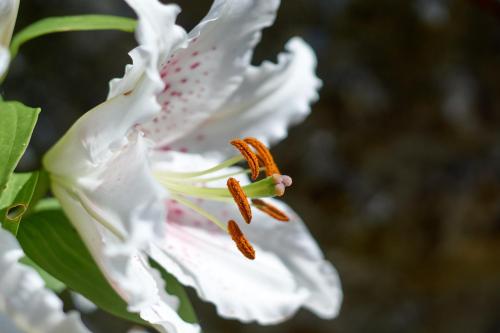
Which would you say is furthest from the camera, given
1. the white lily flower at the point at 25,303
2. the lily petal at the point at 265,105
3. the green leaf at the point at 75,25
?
the lily petal at the point at 265,105

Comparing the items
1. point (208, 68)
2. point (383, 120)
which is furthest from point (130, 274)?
point (383, 120)

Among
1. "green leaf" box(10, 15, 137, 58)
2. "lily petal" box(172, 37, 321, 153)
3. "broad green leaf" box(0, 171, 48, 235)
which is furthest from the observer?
"lily petal" box(172, 37, 321, 153)

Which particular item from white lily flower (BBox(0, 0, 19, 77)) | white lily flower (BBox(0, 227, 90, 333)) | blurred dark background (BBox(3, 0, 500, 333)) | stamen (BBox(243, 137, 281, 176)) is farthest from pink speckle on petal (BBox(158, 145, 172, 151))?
blurred dark background (BBox(3, 0, 500, 333))

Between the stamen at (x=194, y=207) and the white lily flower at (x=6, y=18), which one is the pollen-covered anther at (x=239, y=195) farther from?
the white lily flower at (x=6, y=18)

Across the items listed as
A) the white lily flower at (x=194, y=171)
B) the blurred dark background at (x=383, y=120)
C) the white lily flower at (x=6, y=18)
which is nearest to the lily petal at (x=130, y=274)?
the white lily flower at (x=194, y=171)

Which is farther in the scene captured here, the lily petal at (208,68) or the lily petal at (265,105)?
the lily petal at (265,105)

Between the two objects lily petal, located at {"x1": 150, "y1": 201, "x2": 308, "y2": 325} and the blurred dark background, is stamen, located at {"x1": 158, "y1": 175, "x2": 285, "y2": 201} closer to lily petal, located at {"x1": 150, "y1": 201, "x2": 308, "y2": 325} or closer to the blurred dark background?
lily petal, located at {"x1": 150, "y1": 201, "x2": 308, "y2": 325}
